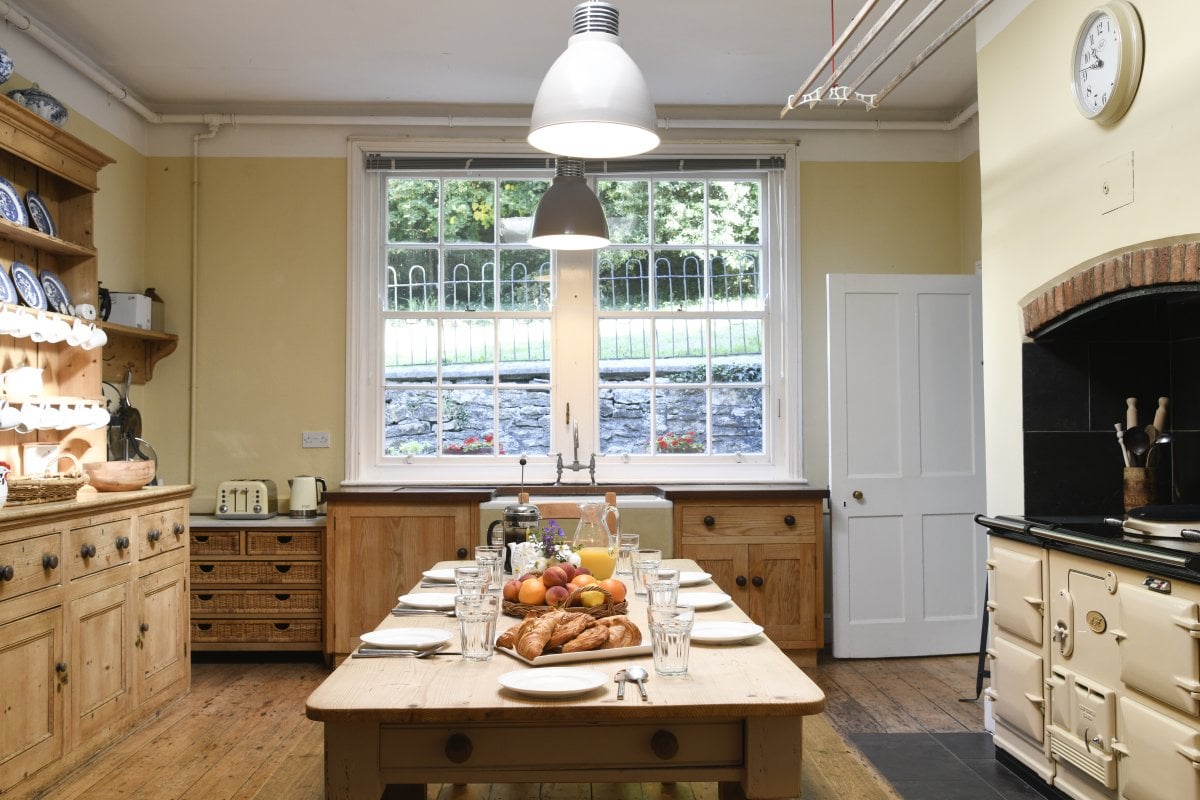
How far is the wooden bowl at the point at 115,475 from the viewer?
4234 millimetres

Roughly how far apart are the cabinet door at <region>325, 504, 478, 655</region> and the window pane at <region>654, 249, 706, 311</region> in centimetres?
178

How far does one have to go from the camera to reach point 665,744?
5.90 ft

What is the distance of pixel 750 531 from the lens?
5.21 metres

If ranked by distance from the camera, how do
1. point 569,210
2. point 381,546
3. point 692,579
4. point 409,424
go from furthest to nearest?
1. point 409,424
2. point 381,546
3. point 569,210
4. point 692,579

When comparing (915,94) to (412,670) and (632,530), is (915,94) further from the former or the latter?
(412,670)

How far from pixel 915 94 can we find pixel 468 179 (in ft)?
8.43

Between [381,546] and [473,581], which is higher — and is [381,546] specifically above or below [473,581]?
below

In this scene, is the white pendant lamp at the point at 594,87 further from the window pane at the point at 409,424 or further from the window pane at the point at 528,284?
the window pane at the point at 409,424

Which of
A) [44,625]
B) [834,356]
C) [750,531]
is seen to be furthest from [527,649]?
[834,356]

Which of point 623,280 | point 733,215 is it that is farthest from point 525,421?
point 733,215

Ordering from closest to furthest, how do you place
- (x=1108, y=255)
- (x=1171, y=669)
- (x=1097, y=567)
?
(x=1171, y=669), (x=1097, y=567), (x=1108, y=255)

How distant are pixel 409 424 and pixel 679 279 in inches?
70.6

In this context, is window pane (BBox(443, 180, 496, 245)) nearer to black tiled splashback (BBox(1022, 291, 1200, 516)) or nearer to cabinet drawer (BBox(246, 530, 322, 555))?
cabinet drawer (BBox(246, 530, 322, 555))

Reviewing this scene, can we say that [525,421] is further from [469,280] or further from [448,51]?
[448,51]
